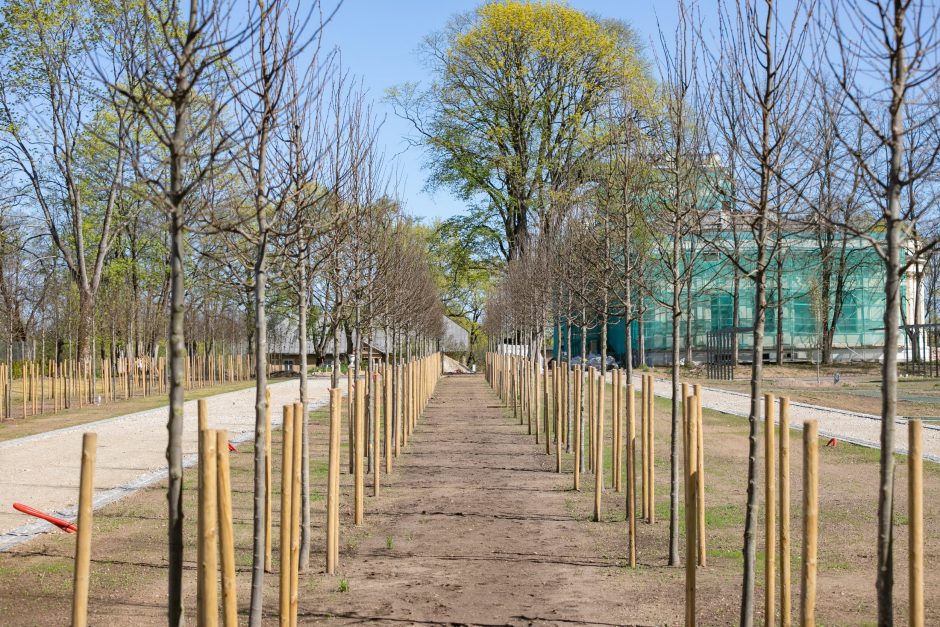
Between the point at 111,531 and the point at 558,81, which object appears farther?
the point at 558,81

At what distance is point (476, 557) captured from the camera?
26.0 feet

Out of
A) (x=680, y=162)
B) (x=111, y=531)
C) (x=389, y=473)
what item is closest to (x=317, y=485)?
(x=389, y=473)

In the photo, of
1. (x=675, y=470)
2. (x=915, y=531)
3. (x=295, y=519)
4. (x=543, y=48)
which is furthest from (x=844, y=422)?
(x=543, y=48)

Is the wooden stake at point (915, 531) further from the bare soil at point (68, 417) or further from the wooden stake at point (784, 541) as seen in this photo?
the bare soil at point (68, 417)

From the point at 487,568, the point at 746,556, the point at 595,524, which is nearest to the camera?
the point at 746,556

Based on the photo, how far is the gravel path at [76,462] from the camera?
10.0 metres

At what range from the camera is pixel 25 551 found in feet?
26.1

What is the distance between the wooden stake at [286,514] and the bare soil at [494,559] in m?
0.83

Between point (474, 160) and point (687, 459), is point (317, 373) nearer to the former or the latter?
point (474, 160)

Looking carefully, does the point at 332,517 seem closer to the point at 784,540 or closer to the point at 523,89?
the point at 784,540

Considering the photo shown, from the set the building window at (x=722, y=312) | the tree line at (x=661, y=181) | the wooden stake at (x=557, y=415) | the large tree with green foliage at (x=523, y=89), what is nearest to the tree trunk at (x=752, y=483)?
the tree line at (x=661, y=181)

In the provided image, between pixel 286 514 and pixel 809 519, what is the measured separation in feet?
9.57

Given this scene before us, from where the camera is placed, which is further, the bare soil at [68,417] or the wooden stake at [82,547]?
the bare soil at [68,417]

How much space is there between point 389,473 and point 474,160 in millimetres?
26705
